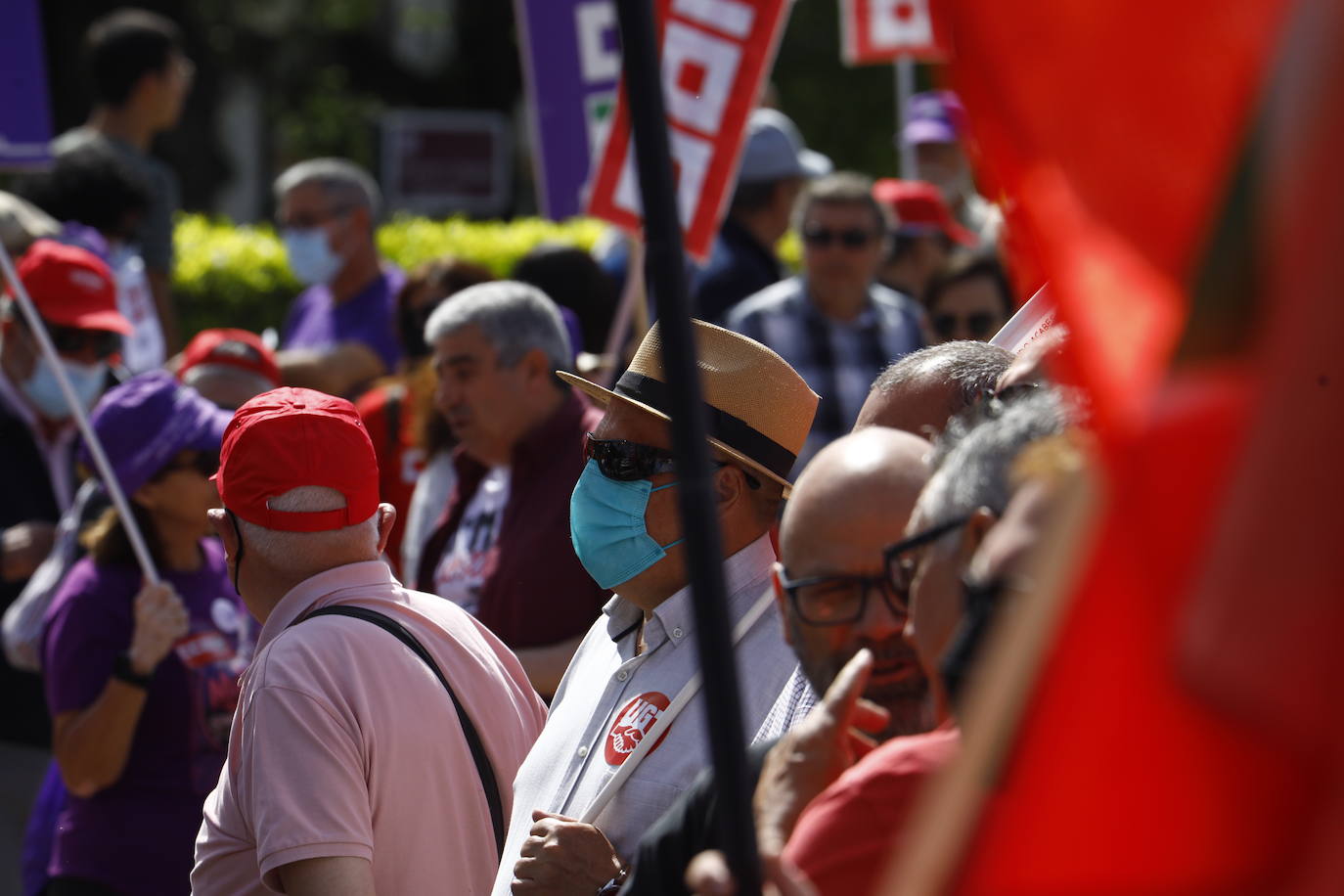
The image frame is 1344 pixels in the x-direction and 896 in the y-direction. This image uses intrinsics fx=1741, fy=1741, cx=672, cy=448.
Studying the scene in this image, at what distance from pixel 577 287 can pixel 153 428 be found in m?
2.21

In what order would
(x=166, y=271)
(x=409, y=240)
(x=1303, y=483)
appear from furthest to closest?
1. (x=409, y=240)
2. (x=166, y=271)
3. (x=1303, y=483)

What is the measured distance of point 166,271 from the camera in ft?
26.0

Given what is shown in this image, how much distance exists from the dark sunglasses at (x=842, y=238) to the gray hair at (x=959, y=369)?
3747 mm

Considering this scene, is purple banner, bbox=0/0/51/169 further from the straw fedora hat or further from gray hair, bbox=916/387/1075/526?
gray hair, bbox=916/387/1075/526

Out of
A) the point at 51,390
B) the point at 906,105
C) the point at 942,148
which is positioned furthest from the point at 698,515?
the point at 942,148

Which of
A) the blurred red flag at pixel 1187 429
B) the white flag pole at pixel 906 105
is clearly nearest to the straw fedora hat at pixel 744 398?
the blurred red flag at pixel 1187 429

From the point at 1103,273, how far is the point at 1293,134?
194 millimetres

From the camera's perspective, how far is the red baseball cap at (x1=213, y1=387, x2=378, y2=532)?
3.05 meters

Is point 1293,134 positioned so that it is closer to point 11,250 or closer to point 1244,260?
point 1244,260

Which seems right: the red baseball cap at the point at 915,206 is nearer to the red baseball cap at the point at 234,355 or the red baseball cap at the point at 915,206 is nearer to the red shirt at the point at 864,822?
the red baseball cap at the point at 234,355

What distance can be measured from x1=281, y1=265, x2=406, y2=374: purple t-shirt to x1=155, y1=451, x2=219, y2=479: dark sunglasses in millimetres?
2802

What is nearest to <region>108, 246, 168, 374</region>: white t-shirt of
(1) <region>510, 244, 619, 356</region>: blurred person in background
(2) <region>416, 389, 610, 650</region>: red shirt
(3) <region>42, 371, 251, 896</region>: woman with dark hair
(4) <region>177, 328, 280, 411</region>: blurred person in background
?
(4) <region>177, 328, 280, 411</region>: blurred person in background

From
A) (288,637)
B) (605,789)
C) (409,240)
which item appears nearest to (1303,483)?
(605,789)

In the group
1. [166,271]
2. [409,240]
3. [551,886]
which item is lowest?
[409,240]
